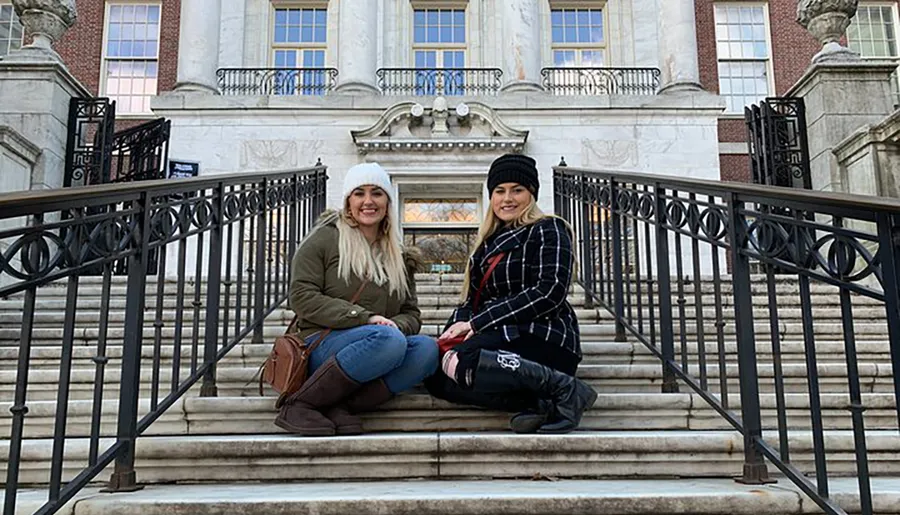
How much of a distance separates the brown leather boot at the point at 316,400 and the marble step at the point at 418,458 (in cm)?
11

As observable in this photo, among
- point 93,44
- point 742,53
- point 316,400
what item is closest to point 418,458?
point 316,400

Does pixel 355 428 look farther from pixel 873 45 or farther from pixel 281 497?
pixel 873 45

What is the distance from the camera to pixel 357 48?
44.3ft

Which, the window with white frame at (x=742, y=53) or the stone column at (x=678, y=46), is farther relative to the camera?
the window with white frame at (x=742, y=53)

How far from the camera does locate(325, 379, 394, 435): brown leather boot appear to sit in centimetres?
343

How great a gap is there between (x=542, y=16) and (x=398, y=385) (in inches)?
610

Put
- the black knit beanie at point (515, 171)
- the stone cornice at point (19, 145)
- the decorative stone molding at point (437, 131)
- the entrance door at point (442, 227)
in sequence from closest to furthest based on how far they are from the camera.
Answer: the black knit beanie at point (515, 171), the stone cornice at point (19, 145), the decorative stone molding at point (437, 131), the entrance door at point (442, 227)

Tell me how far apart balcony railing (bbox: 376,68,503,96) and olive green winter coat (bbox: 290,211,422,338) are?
33.7 feet

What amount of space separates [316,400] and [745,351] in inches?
75.7

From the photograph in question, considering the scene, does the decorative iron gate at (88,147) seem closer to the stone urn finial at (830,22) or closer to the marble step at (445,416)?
the marble step at (445,416)

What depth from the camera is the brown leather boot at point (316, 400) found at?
336 cm

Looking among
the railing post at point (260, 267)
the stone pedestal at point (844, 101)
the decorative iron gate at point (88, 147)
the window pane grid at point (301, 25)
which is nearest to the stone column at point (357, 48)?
the window pane grid at point (301, 25)

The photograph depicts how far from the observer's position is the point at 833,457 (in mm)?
3291


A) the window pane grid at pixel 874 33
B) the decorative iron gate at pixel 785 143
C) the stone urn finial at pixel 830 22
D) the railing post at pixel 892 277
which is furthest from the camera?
Answer: the window pane grid at pixel 874 33
